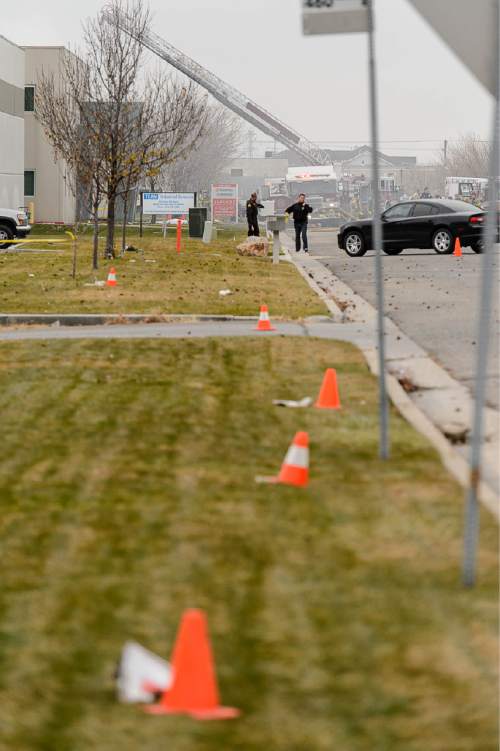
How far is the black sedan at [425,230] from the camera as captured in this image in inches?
1416

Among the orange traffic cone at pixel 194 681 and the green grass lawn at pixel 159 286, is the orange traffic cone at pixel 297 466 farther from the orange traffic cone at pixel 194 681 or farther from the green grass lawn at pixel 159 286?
the green grass lawn at pixel 159 286

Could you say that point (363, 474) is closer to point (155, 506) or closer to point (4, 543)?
point (155, 506)

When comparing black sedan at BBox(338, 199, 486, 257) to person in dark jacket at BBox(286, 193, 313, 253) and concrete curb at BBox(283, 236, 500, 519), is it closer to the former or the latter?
person in dark jacket at BBox(286, 193, 313, 253)

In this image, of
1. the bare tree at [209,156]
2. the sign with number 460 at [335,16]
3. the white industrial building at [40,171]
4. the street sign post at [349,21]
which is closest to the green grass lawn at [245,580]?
the street sign post at [349,21]

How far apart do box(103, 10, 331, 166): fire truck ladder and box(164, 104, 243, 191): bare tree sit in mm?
9834

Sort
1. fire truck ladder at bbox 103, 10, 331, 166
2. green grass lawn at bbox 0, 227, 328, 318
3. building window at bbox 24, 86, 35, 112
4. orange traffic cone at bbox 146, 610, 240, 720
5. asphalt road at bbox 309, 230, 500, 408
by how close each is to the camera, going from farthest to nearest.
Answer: fire truck ladder at bbox 103, 10, 331, 166 < building window at bbox 24, 86, 35, 112 < green grass lawn at bbox 0, 227, 328, 318 < asphalt road at bbox 309, 230, 500, 408 < orange traffic cone at bbox 146, 610, 240, 720

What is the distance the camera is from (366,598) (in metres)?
5.62

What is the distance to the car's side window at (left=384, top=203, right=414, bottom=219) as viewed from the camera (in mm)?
36875

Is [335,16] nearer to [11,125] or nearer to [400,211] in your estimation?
[400,211]

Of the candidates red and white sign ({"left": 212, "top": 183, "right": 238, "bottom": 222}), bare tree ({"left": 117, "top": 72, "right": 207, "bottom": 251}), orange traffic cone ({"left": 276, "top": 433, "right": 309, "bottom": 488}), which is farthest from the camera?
red and white sign ({"left": 212, "top": 183, "right": 238, "bottom": 222})

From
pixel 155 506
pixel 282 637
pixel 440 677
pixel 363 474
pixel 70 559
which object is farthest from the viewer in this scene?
pixel 363 474

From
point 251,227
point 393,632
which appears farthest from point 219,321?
point 251,227

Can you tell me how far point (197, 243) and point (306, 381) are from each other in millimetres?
33079

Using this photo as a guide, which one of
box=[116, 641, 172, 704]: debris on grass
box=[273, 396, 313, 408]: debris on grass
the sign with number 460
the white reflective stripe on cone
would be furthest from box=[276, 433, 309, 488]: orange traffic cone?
box=[116, 641, 172, 704]: debris on grass
